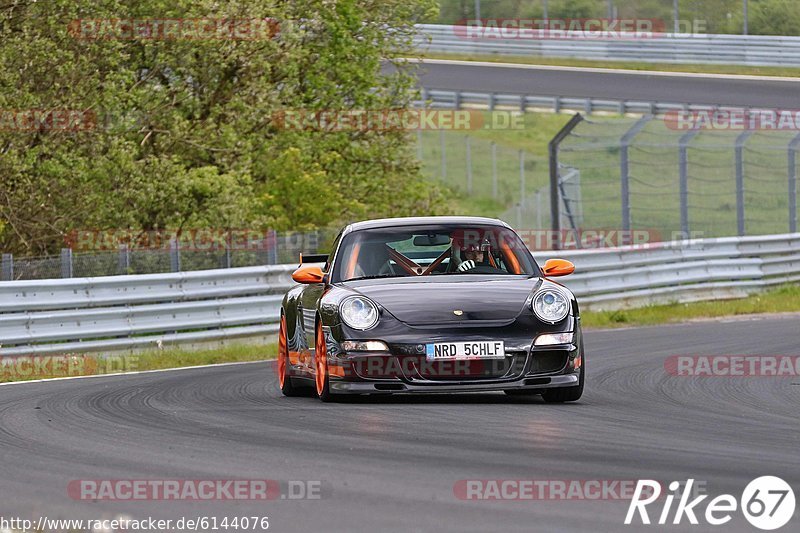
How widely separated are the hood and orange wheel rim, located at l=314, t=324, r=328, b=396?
394 millimetres

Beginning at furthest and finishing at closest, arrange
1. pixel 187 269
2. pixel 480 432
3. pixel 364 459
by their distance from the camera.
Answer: pixel 187 269 → pixel 480 432 → pixel 364 459

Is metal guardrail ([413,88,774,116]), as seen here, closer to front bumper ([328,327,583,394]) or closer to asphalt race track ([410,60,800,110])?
asphalt race track ([410,60,800,110])

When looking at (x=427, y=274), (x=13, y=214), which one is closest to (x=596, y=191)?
(x=13, y=214)

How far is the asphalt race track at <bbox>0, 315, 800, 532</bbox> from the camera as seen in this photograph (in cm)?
564

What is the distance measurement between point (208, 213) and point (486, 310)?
14330mm

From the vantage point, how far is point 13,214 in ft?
68.2

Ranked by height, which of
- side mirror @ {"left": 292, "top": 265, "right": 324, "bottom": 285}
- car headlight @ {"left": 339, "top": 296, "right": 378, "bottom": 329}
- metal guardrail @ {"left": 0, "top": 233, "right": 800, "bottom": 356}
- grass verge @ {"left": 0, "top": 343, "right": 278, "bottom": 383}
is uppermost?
side mirror @ {"left": 292, "top": 265, "right": 324, "bottom": 285}

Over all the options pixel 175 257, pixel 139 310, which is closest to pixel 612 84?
pixel 175 257

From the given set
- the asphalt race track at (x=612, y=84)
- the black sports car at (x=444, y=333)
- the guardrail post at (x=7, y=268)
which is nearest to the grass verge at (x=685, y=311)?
the guardrail post at (x=7, y=268)

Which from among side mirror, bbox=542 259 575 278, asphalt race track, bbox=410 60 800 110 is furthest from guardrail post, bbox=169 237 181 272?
asphalt race track, bbox=410 60 800 110

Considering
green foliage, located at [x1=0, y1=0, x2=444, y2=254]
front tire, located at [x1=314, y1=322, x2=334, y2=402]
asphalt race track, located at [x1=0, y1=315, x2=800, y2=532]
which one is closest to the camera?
asphalt race track, located at [x1=0, y1=315, x2=800, y2=532]

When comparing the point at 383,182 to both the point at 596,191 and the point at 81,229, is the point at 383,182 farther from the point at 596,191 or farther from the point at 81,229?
the point at 596,191

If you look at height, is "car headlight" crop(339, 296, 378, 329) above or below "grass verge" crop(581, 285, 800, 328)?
above

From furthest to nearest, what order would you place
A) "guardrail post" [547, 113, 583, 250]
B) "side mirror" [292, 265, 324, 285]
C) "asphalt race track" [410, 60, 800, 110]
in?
"asphalt race track" [410, 60, 800, 110]
"guardrail post" [547, 113, 583, 250]
"side mirror" [292, 265, 324, 285]
